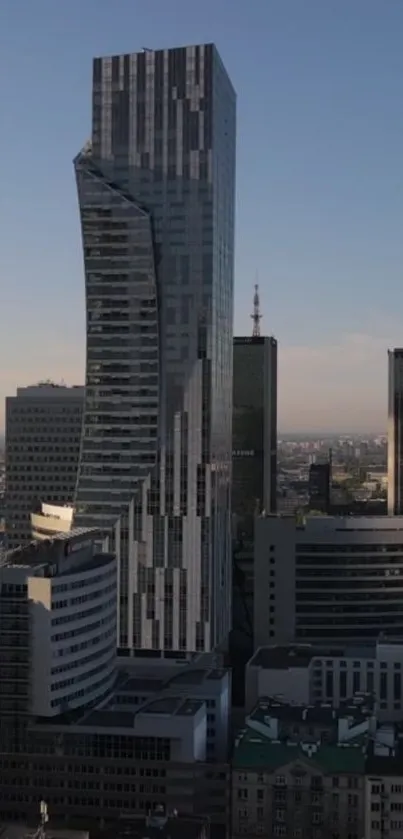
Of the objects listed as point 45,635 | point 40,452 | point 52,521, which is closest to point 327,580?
point 52,521

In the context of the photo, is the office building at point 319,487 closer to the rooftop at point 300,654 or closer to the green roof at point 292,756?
the rooftop at point 300,654

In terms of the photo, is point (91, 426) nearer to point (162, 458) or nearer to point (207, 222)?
point (162, 458)

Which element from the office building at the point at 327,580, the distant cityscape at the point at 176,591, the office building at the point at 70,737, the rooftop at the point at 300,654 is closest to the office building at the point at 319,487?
the distant cityscape at the point at 176,591

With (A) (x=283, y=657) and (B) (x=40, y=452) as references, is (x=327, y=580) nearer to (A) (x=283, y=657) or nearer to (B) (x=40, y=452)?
(A) (x=283, y=657)

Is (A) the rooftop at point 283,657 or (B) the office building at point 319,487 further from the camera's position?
(B) the office building at point 319,487

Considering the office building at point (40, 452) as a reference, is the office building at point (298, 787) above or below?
below
